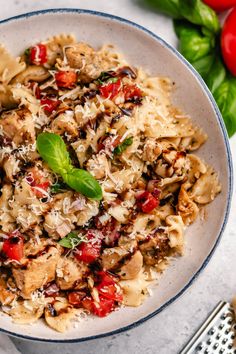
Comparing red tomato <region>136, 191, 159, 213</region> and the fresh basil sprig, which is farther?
red tomato <region>136, 191, 159, 213</region>

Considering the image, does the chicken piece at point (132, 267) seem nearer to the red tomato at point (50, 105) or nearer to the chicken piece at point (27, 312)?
the chicken piece at point (27, 312)

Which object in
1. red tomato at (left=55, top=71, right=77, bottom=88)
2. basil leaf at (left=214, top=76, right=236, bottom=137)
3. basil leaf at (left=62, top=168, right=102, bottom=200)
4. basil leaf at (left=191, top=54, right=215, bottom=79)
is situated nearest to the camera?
basil leaf at (left=62, top=168, right=102, bottom=200)

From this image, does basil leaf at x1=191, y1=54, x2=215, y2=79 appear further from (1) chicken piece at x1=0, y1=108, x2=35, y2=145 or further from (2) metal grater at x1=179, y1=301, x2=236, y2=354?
(2) metal grater at x1=179, y1=301, x2=236, y2=354

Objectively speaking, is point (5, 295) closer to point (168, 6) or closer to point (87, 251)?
point (87, 251)

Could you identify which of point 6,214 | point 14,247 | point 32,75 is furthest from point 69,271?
point 32,75

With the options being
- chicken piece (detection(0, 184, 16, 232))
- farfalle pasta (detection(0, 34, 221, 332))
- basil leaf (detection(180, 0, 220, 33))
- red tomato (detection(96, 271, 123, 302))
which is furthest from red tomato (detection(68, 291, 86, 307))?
basil leaf (detection(180, 0, 220, 33))
